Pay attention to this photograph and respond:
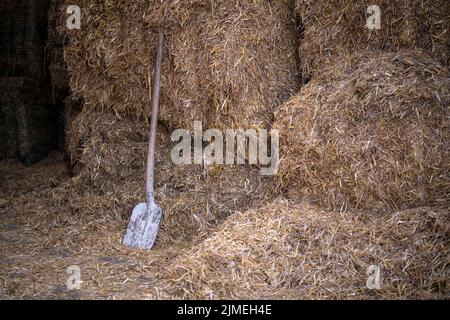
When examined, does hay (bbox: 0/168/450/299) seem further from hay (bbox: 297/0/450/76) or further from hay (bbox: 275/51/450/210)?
hay (bbox: 297/0/450/76)

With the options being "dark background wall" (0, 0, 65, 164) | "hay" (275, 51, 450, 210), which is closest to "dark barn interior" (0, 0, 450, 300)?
"hay" (275, 51, 450, 210)

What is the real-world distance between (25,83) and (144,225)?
3002 millimetres

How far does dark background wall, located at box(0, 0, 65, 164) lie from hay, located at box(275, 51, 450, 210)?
343 centimetres

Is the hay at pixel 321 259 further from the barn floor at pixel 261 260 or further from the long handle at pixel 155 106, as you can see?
the long handle at pixel 155 106

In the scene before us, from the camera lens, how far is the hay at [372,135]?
11.6 feet

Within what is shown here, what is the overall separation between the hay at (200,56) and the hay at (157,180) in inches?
11.2

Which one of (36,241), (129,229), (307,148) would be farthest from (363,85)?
(36,241)

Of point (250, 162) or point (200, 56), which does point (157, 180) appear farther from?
point (200, 56)

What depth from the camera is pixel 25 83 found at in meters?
6.00

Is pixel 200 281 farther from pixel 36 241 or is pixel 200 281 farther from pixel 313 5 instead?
pixel 313 5

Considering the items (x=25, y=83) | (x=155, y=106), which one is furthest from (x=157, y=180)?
(x=25, y=83)

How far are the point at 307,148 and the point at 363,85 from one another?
61cm

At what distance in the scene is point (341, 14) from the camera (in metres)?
3.99

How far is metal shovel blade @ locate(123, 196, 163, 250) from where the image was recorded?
394 centimetres
